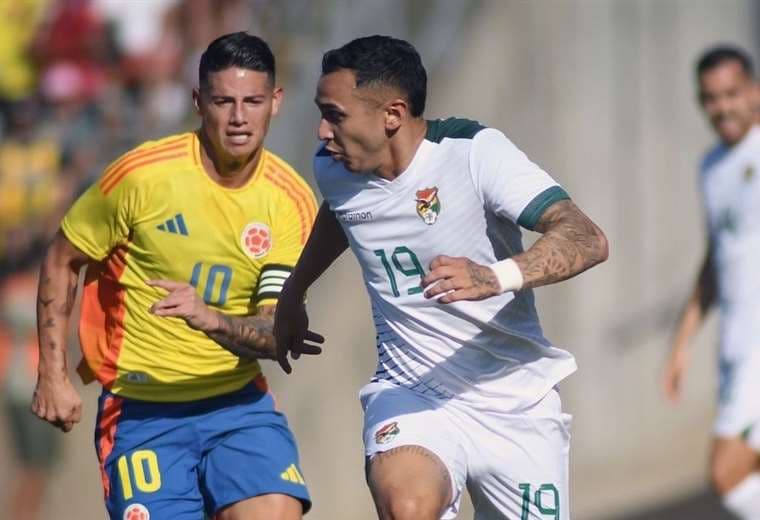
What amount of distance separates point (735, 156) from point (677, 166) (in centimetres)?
639

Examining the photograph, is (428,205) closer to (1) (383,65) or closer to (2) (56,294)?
(1) (383,65)

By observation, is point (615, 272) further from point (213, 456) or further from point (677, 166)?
point (213, 456)

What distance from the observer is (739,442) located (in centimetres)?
984

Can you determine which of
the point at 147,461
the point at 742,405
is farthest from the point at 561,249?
the point at 742,405

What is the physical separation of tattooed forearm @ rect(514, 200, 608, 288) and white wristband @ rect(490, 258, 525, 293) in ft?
0.08

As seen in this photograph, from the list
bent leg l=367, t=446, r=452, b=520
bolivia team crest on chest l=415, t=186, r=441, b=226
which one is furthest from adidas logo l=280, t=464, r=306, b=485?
bolivia team crest on chest l=415, t=186, r=441, b=226

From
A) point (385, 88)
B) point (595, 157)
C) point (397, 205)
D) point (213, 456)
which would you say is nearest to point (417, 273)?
point (397, 205)

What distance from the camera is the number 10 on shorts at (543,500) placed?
664cm

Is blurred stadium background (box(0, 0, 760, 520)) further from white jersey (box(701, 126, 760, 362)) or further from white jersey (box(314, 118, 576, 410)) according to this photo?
white jersey (box(314, 118, 576, 410))

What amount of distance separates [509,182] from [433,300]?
19.3 inches

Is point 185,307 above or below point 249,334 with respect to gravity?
above

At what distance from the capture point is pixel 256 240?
709 cm

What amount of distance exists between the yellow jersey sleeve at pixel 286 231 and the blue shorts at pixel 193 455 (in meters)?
0.48

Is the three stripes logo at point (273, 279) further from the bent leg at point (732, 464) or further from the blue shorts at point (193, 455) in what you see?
the bent leg at point (732, 464)
